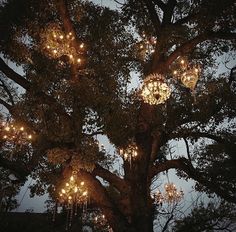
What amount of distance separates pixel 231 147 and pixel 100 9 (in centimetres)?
656

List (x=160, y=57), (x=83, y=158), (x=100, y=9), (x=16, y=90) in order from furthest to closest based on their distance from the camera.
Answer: (x=16, y=90) → (x=100, y=9) → (x=160, y=57) → (x=83, y=158)

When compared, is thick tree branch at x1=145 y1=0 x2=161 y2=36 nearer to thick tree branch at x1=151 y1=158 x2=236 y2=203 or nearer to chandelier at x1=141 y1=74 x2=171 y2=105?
chandelier at x1=141 y1=74 x2=171 y2=105

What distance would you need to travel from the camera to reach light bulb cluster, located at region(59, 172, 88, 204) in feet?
29.2

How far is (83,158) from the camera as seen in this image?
27.1ft

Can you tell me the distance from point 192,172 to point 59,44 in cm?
551

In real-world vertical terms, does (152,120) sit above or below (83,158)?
above

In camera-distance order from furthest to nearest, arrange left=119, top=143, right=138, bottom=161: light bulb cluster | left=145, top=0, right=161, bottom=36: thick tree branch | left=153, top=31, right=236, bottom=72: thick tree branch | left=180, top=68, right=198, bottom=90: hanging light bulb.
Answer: left=145, top=0, right=161, bottom=36: thick tree branch → left=153, top=31, right=236, bottom=72: thick tree branch → left=119, top=143, right=138, bottom=161: light bulb cluster → left=180, top=68, right=198, bottom=90: hanging light bulb

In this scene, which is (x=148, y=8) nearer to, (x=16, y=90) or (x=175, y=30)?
(x=175, y=30)

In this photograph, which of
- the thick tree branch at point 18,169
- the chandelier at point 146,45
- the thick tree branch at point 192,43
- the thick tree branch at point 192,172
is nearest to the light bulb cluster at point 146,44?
the chandelier at point 146,45

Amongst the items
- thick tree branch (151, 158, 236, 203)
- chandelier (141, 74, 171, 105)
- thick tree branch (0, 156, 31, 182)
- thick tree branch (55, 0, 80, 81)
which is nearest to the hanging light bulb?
chandelier (141, 74, 171, 105)

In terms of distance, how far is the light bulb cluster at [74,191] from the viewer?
8.89m

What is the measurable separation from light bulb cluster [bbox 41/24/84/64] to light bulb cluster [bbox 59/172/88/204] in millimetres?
3303

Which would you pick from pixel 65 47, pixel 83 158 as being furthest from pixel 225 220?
pixel 65 47

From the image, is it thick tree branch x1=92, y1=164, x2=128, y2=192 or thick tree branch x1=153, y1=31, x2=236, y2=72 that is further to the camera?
thick tree branch x1=153, y1=31, x2=236, y2=72
